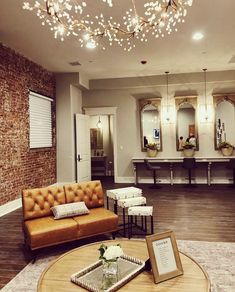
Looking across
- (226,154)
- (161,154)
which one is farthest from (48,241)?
(226,154)

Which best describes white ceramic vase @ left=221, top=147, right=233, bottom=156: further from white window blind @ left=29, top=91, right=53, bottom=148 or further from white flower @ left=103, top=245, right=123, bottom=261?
white flower @ left=103, top=245, right=123, bottom=261

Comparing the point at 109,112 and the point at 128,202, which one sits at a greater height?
the point at 109,112

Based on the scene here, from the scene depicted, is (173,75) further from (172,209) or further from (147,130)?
(172,209)

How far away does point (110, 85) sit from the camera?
9.45 m

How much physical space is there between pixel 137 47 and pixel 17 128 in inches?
126

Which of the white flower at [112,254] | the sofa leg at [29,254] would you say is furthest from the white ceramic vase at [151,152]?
the white flower at [112,254]

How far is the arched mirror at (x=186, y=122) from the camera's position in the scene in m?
9.09

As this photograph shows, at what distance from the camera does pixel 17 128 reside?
6.36m

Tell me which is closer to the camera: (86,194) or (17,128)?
(86,194)

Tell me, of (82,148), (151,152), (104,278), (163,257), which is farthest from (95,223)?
(151,152)

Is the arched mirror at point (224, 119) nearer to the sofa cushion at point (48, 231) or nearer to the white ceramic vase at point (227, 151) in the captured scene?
the white ceramic vase at point (227, 151)

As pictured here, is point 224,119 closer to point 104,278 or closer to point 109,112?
point 109,112

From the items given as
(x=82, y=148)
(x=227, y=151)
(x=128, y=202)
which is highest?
(x=82, y=148)

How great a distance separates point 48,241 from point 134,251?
139 cm
